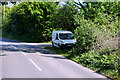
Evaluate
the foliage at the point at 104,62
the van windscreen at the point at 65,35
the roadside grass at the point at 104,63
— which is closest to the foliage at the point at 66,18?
the van windscreen at the point at 65,35

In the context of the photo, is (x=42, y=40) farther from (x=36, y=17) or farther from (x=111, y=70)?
(x=111, y=70)

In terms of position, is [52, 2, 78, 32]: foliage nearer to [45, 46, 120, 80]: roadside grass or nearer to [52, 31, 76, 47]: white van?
[52, 31, 76, 47]: white van

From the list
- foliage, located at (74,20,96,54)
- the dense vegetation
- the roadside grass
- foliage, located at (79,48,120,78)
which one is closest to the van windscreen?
the dense vegetation

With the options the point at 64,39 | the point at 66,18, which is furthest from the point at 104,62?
the point at 66,18

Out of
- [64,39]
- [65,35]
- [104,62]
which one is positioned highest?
[65,35]

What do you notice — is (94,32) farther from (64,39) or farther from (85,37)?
(64,39)

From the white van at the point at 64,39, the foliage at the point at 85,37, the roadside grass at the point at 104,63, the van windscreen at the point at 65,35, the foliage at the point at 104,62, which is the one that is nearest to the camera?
the roadside grass at the point at 104,63

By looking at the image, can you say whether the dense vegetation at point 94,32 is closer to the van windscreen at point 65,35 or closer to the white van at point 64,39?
the van windscreen at point 65,35

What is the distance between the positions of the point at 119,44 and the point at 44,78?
21.4ft

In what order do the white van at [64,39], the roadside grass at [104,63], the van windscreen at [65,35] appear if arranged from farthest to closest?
1. the van windscreen at [65,35]
2. the white van at [64,39]
3. the roadside grass at [104,63]

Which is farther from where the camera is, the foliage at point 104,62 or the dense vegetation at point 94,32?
the dense vegetation at point 94,32

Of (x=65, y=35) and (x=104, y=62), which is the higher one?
(x=65, y=35)

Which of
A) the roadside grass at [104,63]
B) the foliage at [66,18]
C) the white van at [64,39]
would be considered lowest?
the roadside grass at [104,63]

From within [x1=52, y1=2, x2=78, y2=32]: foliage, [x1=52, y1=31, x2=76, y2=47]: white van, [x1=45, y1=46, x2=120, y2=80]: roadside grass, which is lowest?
[x1=45, y1=46, x2=120, y2=80]: roadside grass
